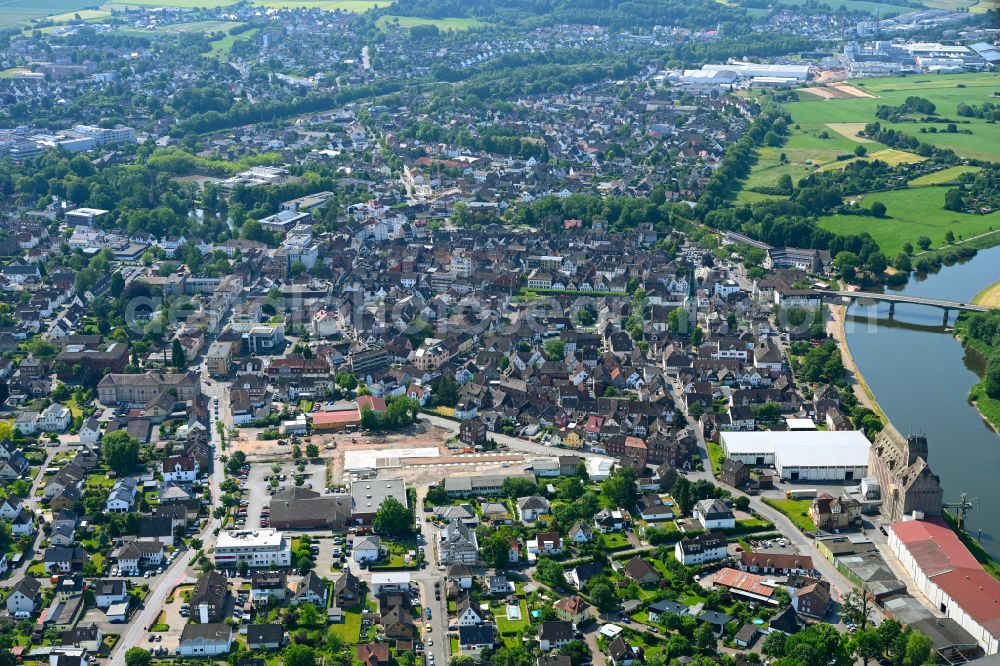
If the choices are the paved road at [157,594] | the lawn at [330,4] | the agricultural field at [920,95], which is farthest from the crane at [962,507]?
the lawn at [330,4]

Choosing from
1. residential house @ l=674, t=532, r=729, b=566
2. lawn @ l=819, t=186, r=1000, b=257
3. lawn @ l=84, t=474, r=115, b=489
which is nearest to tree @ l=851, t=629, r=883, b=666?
residential house @ l=674, t=532, r=729, b=566

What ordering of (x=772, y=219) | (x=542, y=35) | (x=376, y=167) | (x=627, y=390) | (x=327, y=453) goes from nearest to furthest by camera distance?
(x=327, y=453) < (x=627, y=390) < (x=772, y=219) < (x=376, y=167) < (x=542, y=35)

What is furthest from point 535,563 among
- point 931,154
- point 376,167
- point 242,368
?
point 931,154

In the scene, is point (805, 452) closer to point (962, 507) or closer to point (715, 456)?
point (715, 456)

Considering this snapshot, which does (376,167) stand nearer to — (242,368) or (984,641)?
(242,368)

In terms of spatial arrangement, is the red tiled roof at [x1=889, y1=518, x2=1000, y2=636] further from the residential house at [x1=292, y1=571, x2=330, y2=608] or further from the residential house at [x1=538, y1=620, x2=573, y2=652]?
the residential house at [x1=292, y1=571, x2=330, y2=608]

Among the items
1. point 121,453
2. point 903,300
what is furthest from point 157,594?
point 903,300
